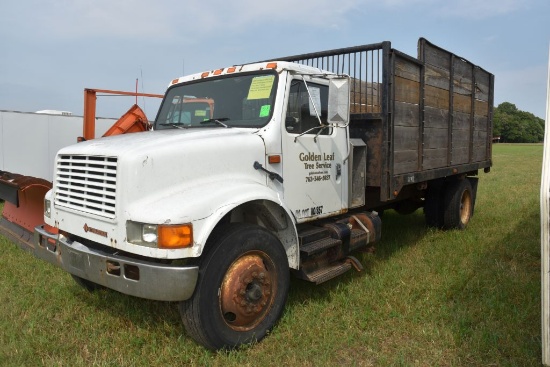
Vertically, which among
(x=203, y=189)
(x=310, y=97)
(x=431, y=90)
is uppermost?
(x=431, y=90)

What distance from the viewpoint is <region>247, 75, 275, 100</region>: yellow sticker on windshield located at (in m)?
3.80

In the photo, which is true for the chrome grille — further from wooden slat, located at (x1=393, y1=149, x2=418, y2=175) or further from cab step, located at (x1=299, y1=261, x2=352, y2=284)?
wooden slat, located at (x1=393, y1=149, x2=418, y2=175)

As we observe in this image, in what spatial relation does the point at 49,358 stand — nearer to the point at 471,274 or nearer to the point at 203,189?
the point at 203,189

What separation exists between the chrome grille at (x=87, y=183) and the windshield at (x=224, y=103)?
1079 millimetres

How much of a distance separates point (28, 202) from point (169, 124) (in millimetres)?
2281

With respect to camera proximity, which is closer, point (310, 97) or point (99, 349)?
point (99, 349)

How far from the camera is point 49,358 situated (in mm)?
3189

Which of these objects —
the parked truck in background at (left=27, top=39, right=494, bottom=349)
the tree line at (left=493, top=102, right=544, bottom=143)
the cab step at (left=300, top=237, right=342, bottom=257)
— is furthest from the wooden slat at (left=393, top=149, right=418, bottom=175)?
the tree line at (left=493, top=102, right=544, bottom=143)

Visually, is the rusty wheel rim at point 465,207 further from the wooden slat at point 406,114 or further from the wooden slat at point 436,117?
the wooden slat at point 406,114

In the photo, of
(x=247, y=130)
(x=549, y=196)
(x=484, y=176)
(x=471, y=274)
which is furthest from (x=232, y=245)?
(x=484, y=176)

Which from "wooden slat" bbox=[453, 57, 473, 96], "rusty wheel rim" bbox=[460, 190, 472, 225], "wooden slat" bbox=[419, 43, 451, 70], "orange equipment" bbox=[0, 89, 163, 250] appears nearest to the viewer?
"orange equipment" bbox=[0, 89, 163, 250]

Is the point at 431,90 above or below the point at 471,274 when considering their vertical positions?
above

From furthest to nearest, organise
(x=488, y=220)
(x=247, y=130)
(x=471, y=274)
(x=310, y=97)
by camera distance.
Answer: (x=488, y=220), (x=471, y=274), (x=310, y=97), (x=247, y=130)

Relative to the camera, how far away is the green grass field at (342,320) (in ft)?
10.5
